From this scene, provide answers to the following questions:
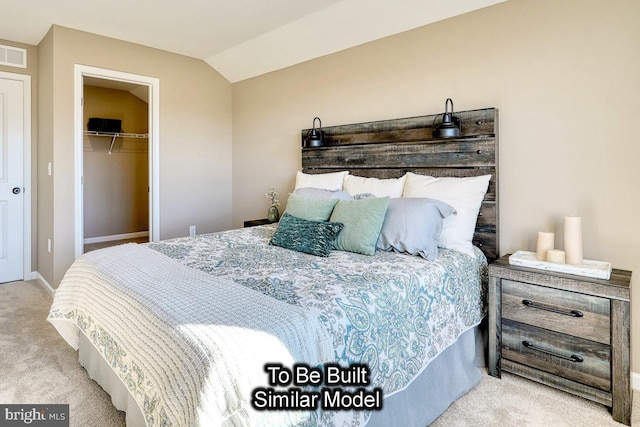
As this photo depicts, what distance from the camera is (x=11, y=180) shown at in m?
3.92

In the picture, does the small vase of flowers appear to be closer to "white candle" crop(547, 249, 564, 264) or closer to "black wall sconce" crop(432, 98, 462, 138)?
"black wall sconce" crop(432, 98, 462, 138)

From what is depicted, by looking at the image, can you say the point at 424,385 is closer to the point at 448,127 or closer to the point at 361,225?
the point at 361,225

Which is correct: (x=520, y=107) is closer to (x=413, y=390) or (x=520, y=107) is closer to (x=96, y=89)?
(x=413, y=390)

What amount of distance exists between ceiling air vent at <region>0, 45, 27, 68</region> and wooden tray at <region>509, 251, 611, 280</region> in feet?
16.0

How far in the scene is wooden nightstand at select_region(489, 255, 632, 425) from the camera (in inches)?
71.1

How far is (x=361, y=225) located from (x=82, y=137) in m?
2.93

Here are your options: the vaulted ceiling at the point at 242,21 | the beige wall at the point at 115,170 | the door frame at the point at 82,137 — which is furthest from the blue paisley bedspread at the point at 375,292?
the beige wall at the point at 115,170

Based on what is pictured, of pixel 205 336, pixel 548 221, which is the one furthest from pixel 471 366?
pixel 205 336

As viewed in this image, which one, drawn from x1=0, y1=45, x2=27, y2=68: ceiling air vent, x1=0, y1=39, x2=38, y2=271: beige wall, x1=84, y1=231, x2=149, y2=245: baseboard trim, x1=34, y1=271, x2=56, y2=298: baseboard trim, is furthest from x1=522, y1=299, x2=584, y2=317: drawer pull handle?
x1=84, y1=231, x2=149, y2=245: baseboard trim

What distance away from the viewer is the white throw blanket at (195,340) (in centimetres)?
105

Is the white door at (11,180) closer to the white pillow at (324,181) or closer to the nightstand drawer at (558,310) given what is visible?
the white pillow at (324,181)

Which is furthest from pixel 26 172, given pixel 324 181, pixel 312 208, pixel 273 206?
pixel 312 208

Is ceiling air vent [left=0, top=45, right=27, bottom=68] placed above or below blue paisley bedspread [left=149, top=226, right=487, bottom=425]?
above

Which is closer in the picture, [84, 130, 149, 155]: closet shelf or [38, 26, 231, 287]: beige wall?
[38, 26, 231, 287]: beige wall
